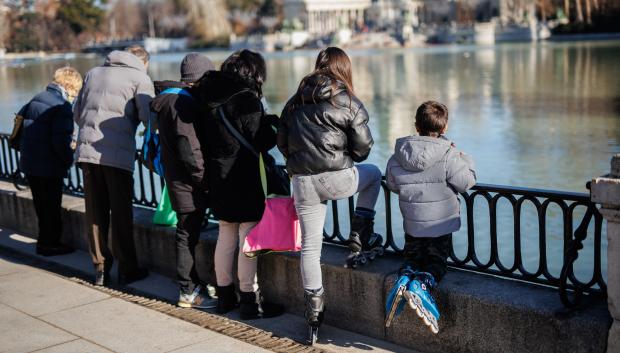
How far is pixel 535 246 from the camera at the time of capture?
42.1 feet

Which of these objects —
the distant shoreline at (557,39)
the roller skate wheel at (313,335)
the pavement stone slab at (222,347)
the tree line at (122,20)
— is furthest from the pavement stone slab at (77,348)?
the tree line at (122,20)

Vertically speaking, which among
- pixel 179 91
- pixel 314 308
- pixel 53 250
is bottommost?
pixel 53 250

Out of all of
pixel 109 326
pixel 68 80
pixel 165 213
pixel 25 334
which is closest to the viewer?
pixel 25 334

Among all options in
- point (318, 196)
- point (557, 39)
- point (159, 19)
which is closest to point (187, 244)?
point (318, 196)

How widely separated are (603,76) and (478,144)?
21.1m

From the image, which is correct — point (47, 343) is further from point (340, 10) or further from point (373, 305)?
point (340, 10)

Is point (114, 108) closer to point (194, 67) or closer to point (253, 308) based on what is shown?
point (194, 67)

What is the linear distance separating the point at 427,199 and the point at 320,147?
0.71 meters

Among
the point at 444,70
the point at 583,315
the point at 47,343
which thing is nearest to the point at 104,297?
the point at 47,343

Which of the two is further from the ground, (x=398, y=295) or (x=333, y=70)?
(x=333, y=70)

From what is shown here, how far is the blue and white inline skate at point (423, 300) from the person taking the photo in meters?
5.19

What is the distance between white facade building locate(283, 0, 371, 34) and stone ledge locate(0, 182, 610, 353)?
147878 mm

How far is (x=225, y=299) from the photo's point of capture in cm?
653

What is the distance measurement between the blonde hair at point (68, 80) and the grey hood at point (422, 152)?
151 inches
